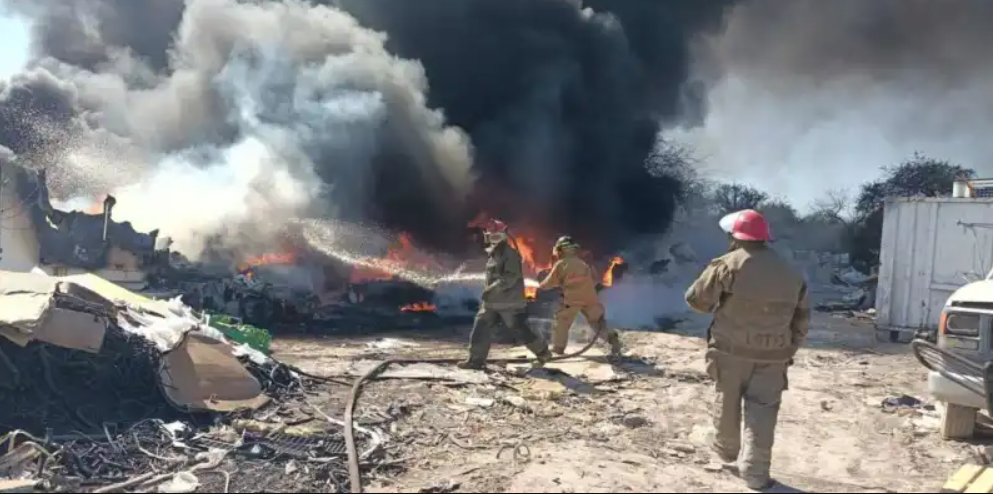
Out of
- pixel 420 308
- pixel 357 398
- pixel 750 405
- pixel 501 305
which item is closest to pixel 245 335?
pixel 357 398

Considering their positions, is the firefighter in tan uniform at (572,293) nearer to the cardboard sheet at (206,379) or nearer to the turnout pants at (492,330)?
the turnout pants at (492,330)

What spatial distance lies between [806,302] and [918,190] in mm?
39090

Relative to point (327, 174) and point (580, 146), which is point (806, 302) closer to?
point (327, 174)

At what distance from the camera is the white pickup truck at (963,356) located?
4.87 m

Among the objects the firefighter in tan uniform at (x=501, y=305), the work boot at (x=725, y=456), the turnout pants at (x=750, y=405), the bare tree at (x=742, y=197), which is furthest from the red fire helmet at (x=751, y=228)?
the bare tree at (x=742, y=197)

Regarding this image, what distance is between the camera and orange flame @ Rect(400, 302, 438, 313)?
1484 centimetres

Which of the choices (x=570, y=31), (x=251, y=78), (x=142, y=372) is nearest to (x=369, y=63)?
(x=251, y=78)

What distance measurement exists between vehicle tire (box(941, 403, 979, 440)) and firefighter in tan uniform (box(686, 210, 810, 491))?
190 centimetres

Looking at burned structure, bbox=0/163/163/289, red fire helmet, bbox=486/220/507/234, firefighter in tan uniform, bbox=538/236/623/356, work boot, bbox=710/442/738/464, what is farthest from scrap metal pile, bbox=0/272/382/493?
burned structure, bbox=0/163/163/289

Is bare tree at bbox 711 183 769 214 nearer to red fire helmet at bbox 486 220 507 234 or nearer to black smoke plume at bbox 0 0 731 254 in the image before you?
black smoke plume at bbox 0 0 731 254

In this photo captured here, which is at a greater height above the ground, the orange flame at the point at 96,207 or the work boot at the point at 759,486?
the orange flame at the point at 96,207

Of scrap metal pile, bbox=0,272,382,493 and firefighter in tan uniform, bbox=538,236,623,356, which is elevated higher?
firefighter in tan uniform, bbox=538,236,623,356

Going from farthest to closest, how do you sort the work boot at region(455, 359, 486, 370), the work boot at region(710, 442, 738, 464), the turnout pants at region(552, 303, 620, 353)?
the turnout pants at region(552, 303, 620, 353) < the work boot at region(455, 359, 486, 370) < the work boot at region(710, 442, 738, 464)

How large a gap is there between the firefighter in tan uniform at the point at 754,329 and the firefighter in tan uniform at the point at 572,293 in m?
3.89
